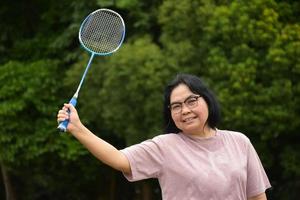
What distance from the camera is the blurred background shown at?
9242 mm

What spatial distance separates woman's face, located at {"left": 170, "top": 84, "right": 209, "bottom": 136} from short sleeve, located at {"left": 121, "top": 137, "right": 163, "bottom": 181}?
137mm

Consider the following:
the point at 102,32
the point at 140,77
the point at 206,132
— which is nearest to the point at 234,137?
the point at 206,132

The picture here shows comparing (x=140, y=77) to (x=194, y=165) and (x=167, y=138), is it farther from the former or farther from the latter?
(x=194, y=165)

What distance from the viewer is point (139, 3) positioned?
10.9 meters

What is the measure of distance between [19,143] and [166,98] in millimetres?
8675

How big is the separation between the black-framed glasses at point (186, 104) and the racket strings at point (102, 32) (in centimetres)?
95

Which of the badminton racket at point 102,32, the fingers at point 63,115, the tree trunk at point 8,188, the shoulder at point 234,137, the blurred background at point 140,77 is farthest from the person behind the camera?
the tree trunk at point 8,188

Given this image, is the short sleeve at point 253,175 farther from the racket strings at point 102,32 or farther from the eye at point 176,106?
the racket strings at point 102,32

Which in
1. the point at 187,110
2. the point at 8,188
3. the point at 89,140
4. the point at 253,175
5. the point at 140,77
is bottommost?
the point at 8,188

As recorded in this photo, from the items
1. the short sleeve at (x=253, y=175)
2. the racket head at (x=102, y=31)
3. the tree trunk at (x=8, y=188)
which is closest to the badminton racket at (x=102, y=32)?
the racket head at (x=102, y=31)

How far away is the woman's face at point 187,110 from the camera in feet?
9.82

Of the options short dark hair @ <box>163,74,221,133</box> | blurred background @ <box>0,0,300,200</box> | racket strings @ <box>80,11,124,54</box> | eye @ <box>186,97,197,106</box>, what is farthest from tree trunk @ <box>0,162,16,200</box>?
eye @ <box>186,97,197,106</box>

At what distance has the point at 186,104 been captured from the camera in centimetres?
300

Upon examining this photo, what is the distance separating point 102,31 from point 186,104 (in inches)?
41.7
